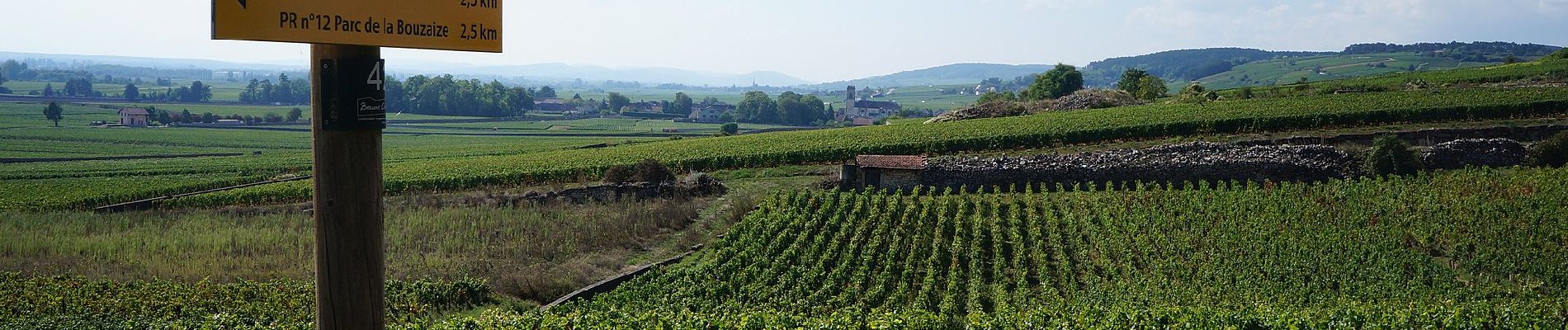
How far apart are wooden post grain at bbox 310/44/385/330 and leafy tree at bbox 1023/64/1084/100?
74397 mm

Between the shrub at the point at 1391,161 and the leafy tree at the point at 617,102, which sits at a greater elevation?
the leafy tree at the point at 617,102

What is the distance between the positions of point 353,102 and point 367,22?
24 cm

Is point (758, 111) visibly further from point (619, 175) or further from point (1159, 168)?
point (1159, 168)

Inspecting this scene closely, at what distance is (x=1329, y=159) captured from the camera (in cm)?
2873

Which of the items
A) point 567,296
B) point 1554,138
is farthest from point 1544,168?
point 567,296

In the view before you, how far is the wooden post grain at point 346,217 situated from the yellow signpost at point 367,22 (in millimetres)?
103

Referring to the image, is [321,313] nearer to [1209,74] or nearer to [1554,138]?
[1554,138]

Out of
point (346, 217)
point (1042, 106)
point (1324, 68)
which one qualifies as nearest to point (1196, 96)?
point (1042, 106)

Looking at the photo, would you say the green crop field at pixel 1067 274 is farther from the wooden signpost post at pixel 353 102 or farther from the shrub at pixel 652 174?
the wooden signpost post at pixel 353 102

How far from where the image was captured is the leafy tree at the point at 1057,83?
247 ft

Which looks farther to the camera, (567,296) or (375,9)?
(567,296)

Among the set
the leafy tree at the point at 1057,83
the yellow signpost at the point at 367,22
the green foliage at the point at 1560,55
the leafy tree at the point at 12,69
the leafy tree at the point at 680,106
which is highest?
the leafy tree at the point at 12,69

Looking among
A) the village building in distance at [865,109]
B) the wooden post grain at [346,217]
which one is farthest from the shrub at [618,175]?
the village building in distance at [865,109]

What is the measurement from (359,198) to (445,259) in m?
16.9
